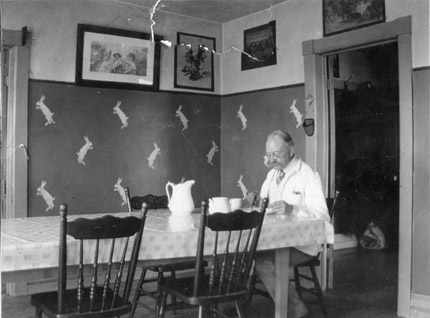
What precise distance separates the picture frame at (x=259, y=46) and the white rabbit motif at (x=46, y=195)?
235cm

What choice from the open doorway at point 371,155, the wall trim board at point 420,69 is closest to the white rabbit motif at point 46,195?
the wall trim board at point 420,69

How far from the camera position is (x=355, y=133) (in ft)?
21.5

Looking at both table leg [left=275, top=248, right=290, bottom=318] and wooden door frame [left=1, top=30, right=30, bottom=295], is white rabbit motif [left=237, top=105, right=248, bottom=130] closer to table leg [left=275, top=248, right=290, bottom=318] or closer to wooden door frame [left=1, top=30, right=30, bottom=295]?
wooden door frame [left=1, top=30, right=30, bottom=295]

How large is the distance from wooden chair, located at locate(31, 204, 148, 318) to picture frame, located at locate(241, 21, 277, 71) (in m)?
3.17

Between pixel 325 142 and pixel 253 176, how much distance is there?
38.7 inches

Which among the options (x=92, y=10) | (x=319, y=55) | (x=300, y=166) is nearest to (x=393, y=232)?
(x=319, y=55)

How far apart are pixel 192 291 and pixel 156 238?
1.24 ft

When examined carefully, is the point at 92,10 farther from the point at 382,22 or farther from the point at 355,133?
the point at 355,133

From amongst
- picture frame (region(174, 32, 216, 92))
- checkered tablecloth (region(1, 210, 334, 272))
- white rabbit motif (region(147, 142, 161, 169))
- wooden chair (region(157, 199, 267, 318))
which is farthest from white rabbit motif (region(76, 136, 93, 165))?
wooden chair (region(157, 199, 267, 318))

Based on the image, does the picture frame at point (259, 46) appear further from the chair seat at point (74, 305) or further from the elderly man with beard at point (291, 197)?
the chair seat at point (74, 305)

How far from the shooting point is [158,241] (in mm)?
2406

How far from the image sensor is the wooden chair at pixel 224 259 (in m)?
2.42

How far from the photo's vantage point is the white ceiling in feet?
15.9

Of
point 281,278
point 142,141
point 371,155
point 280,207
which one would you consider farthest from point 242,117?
point 281,278
